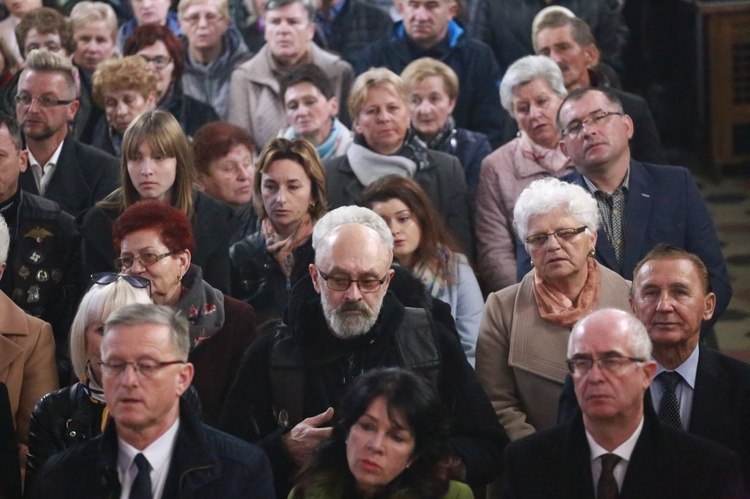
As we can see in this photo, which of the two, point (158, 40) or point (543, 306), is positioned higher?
point (158, 40)

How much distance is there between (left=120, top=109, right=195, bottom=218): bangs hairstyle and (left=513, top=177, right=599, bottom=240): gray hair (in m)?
1.38

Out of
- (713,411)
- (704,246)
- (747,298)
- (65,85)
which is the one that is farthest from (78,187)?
(747,298)

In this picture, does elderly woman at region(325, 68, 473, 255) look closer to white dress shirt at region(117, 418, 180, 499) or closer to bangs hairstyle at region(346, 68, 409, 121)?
bangs hairstyle at region(346, 68, 409, 121)

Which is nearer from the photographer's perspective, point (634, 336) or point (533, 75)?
point (634, 336)

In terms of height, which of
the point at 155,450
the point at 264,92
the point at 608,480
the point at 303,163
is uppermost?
the point at 264,92

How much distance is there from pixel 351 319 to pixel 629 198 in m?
1.52

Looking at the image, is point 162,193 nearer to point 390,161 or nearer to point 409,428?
point 390,161

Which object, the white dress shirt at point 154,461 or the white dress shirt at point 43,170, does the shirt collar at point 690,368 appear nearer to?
the white dress shirt at point 154,461

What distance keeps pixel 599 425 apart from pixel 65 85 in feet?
10.6

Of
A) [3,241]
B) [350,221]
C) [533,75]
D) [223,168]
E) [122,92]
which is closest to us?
[350,221]

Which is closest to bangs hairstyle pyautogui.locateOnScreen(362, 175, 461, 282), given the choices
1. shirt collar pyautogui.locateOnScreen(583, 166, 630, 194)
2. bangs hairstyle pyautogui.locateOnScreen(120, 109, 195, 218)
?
shirt collar pyautogui.locateOnScreen(583, 166, 630, 194)

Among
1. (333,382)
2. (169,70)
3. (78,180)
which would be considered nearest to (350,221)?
(333,382)

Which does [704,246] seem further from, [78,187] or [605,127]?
[78,187]

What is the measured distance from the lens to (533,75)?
6164mm
